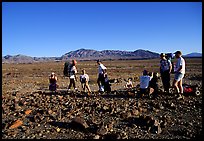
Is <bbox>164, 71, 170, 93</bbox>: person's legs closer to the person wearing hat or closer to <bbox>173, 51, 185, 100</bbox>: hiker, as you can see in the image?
the person wearing hat

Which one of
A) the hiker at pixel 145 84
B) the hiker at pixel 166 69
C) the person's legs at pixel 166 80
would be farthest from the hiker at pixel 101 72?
the person's legs at pixel 166 80

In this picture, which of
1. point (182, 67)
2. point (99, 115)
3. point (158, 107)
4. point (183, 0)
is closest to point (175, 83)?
point (182, 67)

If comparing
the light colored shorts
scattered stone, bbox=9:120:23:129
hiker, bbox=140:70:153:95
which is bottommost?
scattered stone, bbox=9:120:23:129

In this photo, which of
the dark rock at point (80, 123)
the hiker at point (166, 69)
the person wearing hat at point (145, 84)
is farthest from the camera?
the hiker at point (166, 69)

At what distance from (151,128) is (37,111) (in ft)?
12.7

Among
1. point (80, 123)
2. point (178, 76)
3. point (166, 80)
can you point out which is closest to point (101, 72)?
point (166, 80)

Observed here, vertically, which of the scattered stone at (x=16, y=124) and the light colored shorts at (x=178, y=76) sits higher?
the light colored shorts at (x=178, y=76)

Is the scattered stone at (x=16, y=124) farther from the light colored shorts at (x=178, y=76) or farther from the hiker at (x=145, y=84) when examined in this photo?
the light colored shorts at (x=178, y=76)

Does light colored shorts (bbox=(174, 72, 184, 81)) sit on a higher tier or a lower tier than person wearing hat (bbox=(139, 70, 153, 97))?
higher

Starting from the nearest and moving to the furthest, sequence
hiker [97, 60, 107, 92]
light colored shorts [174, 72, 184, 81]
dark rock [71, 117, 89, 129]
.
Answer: dark rock [71, 117, 89, 129] < light colored shorts [174, 72, 184, 81] < hiker [97, 60, 107, 92]

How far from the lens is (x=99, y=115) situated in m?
9.04

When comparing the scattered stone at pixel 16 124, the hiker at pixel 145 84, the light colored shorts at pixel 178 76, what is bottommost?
the scattered stone at pixel 16 124

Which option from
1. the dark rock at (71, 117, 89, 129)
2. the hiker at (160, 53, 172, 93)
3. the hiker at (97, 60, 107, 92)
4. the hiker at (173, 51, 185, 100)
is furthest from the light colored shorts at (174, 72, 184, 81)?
the dark rock at (71, 117, 89, 129)

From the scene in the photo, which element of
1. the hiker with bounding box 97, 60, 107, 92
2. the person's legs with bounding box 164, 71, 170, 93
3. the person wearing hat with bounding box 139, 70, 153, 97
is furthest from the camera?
the hiker with bounding box 97, 60, 107, 92
